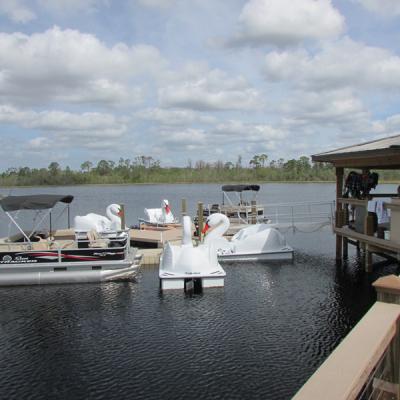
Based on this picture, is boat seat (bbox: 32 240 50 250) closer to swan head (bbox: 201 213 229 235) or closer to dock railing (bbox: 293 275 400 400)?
swan head (bbox: 201 213 229 235)

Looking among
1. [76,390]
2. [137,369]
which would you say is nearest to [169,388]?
[137,369]

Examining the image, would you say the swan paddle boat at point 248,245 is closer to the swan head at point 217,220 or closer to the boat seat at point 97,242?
the swan head at point 217,220

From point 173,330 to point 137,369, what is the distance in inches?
78.5

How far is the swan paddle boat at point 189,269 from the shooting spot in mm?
12922

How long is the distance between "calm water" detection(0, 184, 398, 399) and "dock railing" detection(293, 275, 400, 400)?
14.6 feet

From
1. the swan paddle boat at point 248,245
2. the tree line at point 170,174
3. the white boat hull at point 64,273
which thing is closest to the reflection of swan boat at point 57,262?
the white boat hull at point 64,273

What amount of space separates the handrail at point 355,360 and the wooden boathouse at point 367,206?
8.81 metres

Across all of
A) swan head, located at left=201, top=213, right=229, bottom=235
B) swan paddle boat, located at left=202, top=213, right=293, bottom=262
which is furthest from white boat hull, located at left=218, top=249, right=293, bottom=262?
swan head, located at left=201, top=213, right=229, bottom=235

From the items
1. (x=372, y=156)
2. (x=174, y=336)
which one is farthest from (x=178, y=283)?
(x=372, y=156)

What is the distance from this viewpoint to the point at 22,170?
371 ft

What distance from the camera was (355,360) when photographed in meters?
Result: 2.27

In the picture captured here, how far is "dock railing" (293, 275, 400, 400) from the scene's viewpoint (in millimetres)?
1997

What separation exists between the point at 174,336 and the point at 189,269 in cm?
362

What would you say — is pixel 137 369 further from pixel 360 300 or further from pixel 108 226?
pixel 108 226
